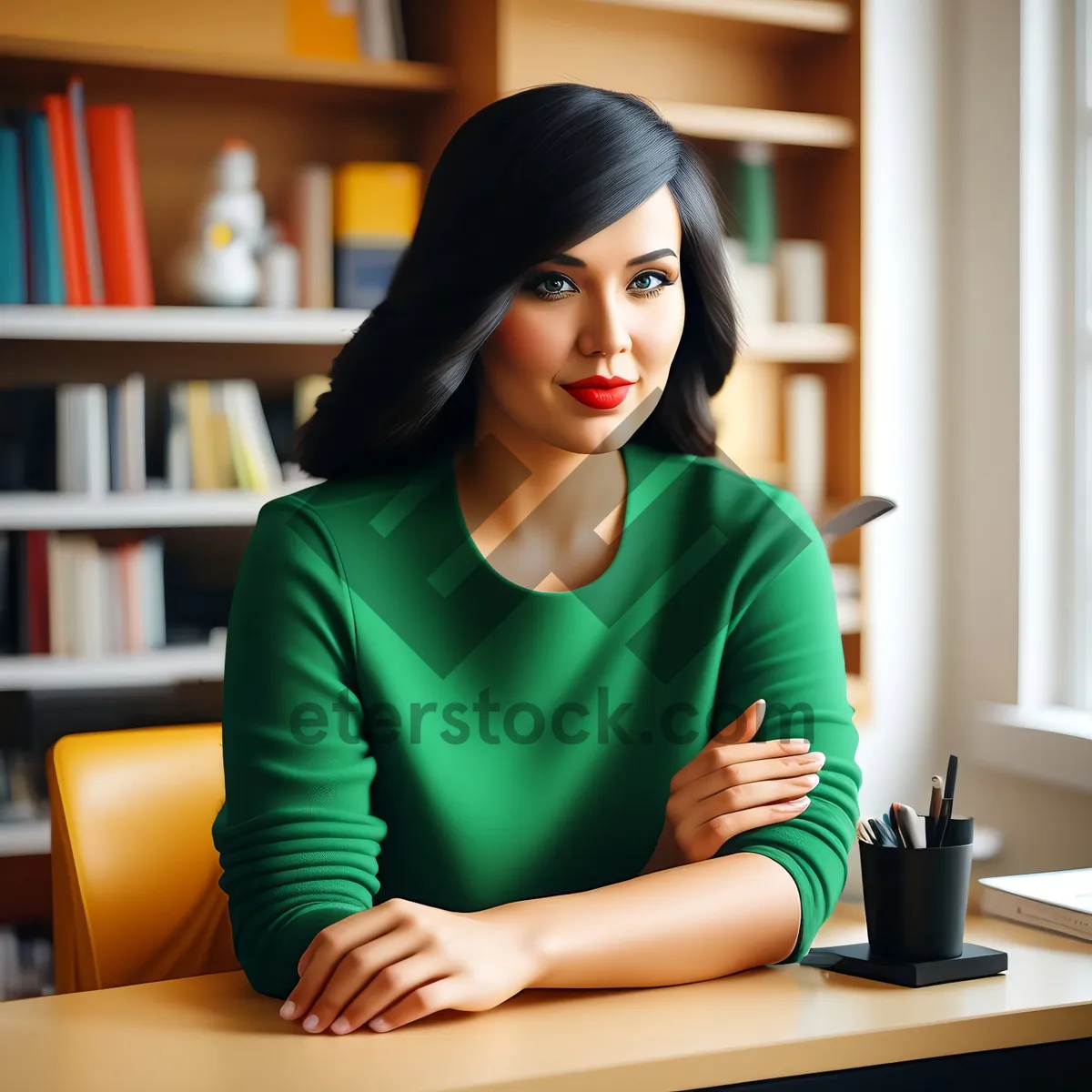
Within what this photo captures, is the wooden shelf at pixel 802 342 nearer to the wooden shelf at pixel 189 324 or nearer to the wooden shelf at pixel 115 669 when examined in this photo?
the wooden shelf at pixel 189 324

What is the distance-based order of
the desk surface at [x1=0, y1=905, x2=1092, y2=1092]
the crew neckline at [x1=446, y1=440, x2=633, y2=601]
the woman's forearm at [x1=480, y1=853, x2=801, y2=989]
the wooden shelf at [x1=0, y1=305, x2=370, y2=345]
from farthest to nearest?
the wooden shelf at [x1=0, y1=305, x2=370, y2=345] → the crew neckline at [x1=446, y1=440, x2=633, y2=601] → the woman's forearm at [x1=480, y1=853, x2=801, y2=989] → the desk surface at [x1=0, y1=905, x2=1092, y2=1092]

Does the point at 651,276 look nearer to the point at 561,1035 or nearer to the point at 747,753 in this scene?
the point at 747,753

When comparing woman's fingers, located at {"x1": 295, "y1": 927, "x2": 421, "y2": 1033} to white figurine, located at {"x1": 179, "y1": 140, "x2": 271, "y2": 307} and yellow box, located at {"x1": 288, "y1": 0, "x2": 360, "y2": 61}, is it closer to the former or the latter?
white figurine, located at {"x1": 179, "y1": 140, "x2": 271, "y2": 307}

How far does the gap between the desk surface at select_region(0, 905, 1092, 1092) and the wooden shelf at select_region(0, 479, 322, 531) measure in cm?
147

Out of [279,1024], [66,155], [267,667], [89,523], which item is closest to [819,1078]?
[279,1024]

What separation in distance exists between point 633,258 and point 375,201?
4.93 feet

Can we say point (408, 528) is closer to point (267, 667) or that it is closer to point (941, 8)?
→ point (267, 667)

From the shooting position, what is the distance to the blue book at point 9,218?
220 centimetres

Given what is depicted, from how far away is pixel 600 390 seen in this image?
1.05 m

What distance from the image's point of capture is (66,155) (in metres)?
2.23

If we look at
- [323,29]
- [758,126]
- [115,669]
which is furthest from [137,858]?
[758,126]

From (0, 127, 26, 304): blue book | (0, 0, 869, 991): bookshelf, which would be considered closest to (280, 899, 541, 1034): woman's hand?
(0, 0, 869, 991): bookshelf

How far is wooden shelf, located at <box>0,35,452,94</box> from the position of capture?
221cm

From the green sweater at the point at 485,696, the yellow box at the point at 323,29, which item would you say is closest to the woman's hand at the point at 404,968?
the green sweater at the point at 485,696
